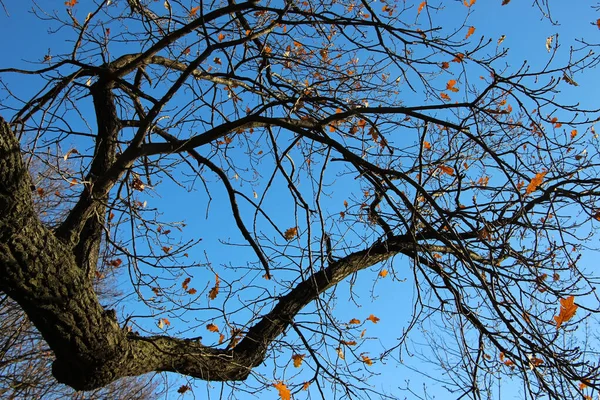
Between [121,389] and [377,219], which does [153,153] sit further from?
[121,389]

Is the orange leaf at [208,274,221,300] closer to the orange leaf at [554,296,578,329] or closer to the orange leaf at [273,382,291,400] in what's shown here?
the orange leaf at [273,382,291,400]

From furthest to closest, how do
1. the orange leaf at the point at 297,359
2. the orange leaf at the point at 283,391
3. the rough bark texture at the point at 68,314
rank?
the orange leaf at the point at 297,359, the orange leaf at the point at 283,391, the rough bark texture at the point at 68,314

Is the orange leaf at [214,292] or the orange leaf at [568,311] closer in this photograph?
the orange leaf at [568,311]

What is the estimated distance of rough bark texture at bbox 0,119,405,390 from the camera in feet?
7.56

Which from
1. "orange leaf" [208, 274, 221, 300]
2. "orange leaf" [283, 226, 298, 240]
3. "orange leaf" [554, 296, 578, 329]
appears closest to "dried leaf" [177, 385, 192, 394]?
"orange leaf" [208, 274, 221, 300]

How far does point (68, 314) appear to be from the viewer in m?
2.49

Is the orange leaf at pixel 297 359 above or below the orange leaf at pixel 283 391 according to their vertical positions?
above

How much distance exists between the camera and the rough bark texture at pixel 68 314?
230 cm

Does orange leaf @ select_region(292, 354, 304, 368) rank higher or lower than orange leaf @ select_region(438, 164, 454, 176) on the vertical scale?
lower

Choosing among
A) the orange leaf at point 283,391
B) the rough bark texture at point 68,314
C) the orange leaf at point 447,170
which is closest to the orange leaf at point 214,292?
the rough bark texture at point 68,314

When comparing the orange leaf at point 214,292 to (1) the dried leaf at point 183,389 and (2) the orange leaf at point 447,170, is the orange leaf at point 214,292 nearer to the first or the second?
(1) the dried leaf at point 183,389

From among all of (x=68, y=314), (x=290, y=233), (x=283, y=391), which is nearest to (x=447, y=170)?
(x=290, y=233)

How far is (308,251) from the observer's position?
2.85 metres

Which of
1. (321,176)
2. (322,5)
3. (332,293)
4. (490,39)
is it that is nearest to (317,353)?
(332,293)
